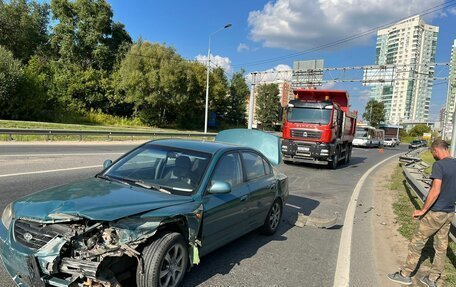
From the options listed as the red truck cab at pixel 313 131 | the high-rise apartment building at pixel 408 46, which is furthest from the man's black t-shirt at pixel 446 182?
the high-rise apartment building at pixel 408 46

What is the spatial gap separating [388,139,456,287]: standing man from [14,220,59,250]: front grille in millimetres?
4009

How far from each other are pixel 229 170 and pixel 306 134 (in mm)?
12433

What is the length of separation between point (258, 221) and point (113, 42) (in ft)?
178

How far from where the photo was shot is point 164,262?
363cm

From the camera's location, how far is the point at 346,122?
1964 centimetres

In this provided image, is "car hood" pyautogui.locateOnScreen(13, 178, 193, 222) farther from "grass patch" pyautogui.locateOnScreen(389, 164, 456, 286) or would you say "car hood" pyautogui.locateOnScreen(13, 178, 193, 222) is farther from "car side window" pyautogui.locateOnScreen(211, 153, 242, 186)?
"grass patch" pyautogui.locateOnScreen(389, 164, 456, 286)

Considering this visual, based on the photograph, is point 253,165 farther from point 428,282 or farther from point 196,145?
point 428,282

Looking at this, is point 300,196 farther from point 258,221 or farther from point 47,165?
point 47,165

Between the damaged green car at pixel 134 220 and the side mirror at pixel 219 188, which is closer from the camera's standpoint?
the damaged green car at pixel 134 220

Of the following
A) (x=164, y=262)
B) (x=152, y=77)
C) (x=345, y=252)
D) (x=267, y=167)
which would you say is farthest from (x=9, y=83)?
(x=164, y=262)

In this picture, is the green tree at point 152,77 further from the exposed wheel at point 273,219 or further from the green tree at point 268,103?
the exposed wheel at point 273,219

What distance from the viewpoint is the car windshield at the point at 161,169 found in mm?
4406

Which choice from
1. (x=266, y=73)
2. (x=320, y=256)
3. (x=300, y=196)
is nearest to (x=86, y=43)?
(x=266, y=73)

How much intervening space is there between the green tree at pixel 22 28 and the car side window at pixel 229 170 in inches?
1931
